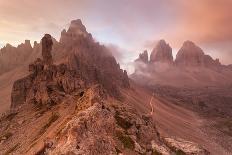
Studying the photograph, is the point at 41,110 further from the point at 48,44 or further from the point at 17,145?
the point at 48,44

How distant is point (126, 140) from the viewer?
6088cm

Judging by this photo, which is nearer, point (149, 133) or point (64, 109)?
point (149, 133)

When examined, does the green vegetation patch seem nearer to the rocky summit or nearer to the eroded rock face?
the rocky summit

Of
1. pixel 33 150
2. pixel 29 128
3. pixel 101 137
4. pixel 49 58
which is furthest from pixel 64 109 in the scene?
pixel 49 58

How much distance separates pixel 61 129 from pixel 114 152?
7.43 meters

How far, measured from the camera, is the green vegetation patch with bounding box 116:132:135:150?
197ft

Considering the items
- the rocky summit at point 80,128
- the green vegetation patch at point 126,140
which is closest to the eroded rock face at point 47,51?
the rocky summit at point 80,128

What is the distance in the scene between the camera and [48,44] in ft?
449

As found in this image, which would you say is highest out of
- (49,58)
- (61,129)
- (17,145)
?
(49,58)

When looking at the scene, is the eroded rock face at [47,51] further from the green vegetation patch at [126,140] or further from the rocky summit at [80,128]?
the green vegetation patch at [126,140]

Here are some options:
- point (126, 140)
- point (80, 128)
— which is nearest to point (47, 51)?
point (126, 140)

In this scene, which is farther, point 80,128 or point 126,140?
point 126,140

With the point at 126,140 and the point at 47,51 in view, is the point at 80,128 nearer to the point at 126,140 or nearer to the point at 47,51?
the point at 126,140

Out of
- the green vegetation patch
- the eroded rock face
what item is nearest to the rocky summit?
the green vegetation patch
